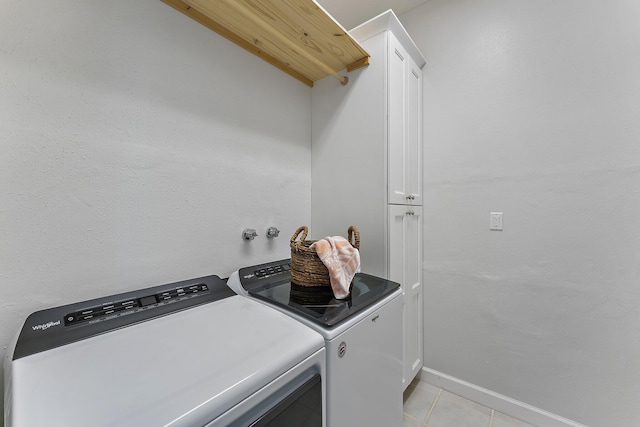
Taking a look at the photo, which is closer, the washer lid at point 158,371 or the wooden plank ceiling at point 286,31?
the washer lid at point 158,371

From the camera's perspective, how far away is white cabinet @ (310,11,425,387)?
135 centimetres

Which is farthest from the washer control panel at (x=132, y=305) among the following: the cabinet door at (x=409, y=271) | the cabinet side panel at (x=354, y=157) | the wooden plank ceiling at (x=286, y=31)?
the wooden plank ceiling at (x=286, y=31)

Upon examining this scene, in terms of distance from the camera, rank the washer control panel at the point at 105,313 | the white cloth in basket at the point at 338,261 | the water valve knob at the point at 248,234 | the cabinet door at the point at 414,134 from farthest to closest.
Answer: the cabinet door at the point at 414,134 < the water valve knob at the point at 248,234 < the white cloth in basket at the point at 338,261 < the washer control panel at the point at 105,313

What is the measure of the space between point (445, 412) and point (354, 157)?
1683 mm

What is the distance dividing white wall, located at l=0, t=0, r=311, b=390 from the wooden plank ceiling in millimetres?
66

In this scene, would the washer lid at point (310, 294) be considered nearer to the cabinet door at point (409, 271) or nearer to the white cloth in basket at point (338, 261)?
the white cloth in basket at point (338, 261)

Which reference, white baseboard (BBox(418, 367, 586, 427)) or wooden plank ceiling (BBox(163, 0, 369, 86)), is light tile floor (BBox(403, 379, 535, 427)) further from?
wooden plank ceiling (BBox(163, 0, 369, 86))

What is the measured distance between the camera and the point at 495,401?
1.47 meters

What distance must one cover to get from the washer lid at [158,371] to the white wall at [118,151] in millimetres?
299

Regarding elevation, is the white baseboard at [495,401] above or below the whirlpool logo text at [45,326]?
below

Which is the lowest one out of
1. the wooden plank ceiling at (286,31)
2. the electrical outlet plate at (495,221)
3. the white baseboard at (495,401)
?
the white baseboard at (495,401)

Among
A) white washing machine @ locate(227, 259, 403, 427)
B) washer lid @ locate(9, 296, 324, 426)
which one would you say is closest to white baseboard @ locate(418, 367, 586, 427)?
white washing machine @ locate(227, 259, 403, 427)

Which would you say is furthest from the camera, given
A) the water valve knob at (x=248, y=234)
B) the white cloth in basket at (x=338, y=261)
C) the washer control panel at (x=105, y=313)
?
the water valve knob at (x=248, y=234)

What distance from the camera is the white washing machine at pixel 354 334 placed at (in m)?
0.76
